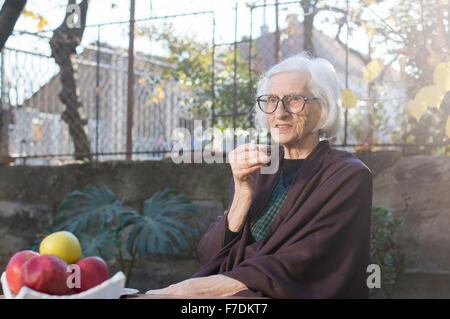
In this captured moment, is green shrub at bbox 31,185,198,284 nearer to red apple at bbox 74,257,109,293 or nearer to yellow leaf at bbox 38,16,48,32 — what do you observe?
yellow leaf at bbox 38,16,48,32

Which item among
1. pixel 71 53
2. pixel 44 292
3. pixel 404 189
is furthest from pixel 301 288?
pixel 71 53

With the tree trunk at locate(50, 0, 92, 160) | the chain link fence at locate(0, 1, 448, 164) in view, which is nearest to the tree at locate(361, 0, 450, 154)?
the chain link fence at locate(0, 1, 448, 164)

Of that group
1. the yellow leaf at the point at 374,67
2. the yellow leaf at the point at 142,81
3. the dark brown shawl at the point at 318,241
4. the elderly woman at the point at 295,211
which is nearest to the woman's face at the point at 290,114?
the elderly woman at the point at 295,211

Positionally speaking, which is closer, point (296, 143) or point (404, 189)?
point (296, 143)

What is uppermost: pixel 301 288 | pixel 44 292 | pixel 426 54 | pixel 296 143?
pixel 426 54

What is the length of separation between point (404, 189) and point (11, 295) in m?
3.24

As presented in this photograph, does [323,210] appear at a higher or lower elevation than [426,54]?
lower

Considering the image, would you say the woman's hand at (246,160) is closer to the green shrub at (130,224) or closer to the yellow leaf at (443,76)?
the yellow leaf at (443,76)

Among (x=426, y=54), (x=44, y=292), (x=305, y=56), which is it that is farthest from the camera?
(x=426, y=54)

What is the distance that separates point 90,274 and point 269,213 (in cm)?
92

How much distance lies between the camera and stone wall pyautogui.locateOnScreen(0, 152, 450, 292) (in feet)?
13.0

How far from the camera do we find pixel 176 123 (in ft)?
22.1
